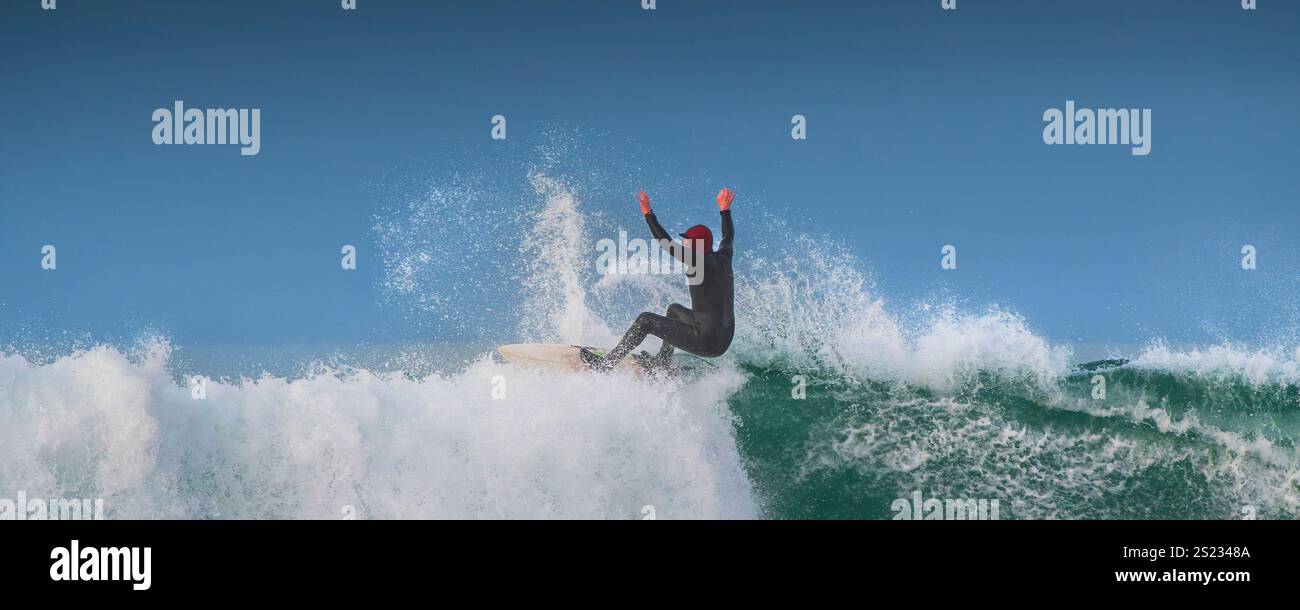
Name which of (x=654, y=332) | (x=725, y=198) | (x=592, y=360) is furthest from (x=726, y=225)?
(x=592, y=360)

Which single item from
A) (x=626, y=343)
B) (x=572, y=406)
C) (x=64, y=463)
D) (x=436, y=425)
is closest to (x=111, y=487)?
(x=64, y=463)

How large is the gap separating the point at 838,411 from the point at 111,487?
18.2 ft

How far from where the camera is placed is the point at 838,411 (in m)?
7.23

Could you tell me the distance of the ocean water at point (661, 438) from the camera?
6.36m

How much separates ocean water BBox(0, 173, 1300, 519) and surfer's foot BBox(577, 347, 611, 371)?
0.11m

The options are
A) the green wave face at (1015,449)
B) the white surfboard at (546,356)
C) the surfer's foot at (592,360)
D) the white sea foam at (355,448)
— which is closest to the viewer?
the white sea foam at (355,448)

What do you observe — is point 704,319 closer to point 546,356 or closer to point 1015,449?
point 546,356

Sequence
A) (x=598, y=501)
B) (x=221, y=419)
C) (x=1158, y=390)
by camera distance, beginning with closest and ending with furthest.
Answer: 1. (x=598, y=501)
2. (x=221, y=419)
3. (x=1158, y=390)

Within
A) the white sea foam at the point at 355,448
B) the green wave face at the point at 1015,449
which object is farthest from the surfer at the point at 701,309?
the green wave face at the point at 1015,449

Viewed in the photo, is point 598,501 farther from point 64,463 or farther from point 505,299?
point 64,463

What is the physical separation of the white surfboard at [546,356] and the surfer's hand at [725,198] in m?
1.43

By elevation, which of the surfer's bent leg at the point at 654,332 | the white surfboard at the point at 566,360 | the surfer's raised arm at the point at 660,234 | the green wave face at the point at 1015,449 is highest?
the surfer's raised arm at the point at 660,234

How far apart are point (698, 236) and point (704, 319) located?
2.15 ft

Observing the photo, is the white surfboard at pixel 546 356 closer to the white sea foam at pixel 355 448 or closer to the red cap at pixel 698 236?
the white sea foam at pixel 355 448
